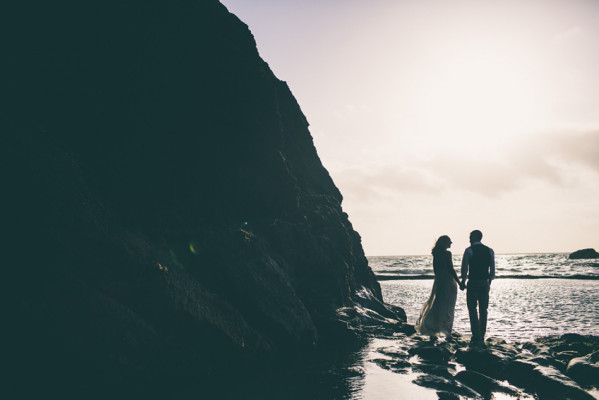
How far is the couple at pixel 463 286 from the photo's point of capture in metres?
9.18

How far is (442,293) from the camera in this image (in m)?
11.0

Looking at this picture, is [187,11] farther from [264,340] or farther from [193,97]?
[264,340]

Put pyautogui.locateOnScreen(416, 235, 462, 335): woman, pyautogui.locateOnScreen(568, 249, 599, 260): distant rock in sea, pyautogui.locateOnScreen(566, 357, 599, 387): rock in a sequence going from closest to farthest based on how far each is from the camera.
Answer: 1. pyautogui.locateOnScreen(566, 357, 599, 387): rock
2. pyautogui.locateOnScreen(416, 235, 462, 335): woman
3. pyautogui.locateOnScreen(568, 249, 599, 260): distant rock in sea

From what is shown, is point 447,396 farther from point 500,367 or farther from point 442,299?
point 442,299

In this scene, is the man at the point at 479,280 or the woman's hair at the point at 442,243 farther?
the woman's hair at the point at 442,243

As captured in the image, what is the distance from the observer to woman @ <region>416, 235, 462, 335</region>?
10.8 m

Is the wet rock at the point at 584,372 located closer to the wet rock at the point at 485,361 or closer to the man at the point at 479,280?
the wet rock at the point at 485,361

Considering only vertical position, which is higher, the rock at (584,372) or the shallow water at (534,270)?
the rock at (584,372)

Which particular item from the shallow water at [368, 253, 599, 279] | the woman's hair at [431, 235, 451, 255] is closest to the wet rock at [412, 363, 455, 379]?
the woman's hair at [431, 235, 451, 255]

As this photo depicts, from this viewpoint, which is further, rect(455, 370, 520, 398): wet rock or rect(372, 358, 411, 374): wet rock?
rect(372, 358, 411, 374): wet rock

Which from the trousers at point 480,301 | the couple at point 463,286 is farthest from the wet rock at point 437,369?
the trousers at point 480,301

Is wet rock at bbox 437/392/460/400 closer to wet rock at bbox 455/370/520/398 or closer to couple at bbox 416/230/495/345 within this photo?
wet rock at bbox 455/370/520/398

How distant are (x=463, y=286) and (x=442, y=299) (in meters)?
1.88

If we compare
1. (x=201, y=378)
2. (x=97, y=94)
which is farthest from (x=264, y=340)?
(x=97, y=94)
